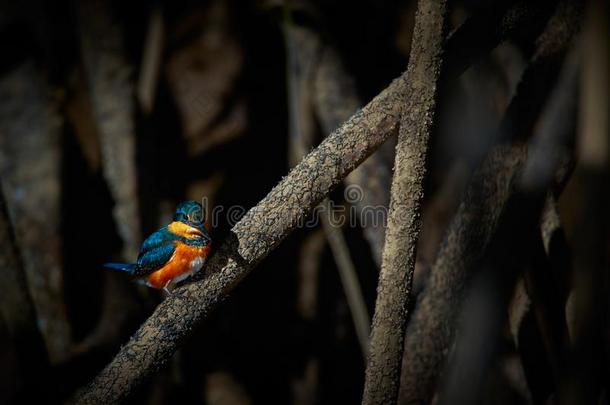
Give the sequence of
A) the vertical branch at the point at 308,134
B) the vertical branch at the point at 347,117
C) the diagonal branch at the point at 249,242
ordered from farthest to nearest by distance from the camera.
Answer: the vertical branch at the point at 308,134, the vertical branch at the point at 347,117, the diagonal branch at the point at 249,242

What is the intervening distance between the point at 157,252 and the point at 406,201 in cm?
72

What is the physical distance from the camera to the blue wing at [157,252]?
1.36 m

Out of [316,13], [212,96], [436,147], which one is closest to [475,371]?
[436,147]

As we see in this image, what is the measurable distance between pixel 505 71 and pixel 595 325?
68.5 inches

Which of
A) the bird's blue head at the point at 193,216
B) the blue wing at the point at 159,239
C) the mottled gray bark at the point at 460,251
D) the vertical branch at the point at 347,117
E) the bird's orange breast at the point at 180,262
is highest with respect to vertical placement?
the vertical branch at the point at 347,117

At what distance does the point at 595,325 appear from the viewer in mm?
1198

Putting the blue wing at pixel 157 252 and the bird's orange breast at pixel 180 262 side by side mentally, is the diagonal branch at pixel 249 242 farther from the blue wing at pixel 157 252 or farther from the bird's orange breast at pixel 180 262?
the blue wing at pixel 157 252

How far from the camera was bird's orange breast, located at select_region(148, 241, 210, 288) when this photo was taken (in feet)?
4.17

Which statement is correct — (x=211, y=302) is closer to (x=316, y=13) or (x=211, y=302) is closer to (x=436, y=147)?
(x=316, y=13)

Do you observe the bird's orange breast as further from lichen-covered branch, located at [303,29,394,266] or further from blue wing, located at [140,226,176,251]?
lichen-covered branch, located at [303,29,394,266]

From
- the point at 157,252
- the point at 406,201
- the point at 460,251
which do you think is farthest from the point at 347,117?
the point at 157,252

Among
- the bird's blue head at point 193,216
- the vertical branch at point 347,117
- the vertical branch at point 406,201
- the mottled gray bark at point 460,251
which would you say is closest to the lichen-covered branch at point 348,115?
the vertical branch at point 347,117

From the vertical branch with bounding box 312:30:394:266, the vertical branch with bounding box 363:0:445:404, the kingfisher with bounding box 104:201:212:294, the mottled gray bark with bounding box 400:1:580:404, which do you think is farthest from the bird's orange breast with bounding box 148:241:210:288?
the vertical branch with bounding box 312:30:394:266

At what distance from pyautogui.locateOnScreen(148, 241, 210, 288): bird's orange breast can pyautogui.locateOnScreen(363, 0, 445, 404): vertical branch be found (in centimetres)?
49
